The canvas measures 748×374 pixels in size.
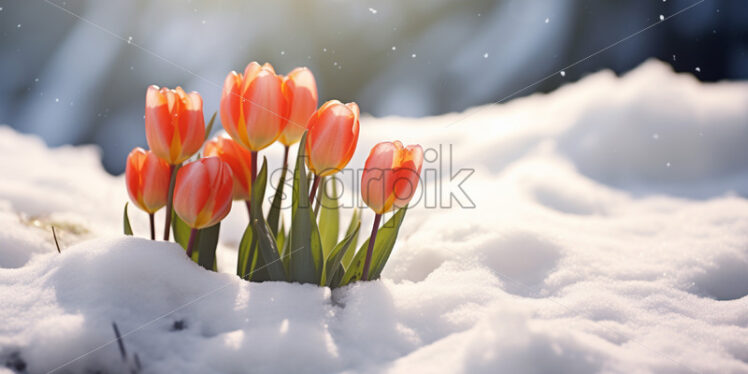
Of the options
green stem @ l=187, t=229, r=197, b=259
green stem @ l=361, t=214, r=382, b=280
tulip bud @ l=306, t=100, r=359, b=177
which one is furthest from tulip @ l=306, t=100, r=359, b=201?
green stem @ l=187, t=229, r=197, b=259

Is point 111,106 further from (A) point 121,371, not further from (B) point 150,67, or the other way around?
(A) point 121,371

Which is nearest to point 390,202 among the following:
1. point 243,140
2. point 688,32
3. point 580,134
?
point 243,140

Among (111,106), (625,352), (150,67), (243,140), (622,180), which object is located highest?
(150,67)

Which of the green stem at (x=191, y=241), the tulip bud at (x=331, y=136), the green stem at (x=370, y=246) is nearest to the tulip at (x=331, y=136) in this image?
the tulip bud at (x=331, y=136)

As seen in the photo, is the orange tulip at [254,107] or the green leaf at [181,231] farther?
the green leaf at [181,231]

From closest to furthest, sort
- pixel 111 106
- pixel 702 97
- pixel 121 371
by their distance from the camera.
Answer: pixel 121 371 → pixel 111 106 → pixel 702 97

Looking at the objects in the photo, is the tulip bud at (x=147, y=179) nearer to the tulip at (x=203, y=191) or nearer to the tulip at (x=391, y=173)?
the tulip at (x=203, y=191)

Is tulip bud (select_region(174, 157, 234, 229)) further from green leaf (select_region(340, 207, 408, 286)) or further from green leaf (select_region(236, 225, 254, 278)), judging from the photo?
green leaf (select_region(340, 207, 408, 286))
